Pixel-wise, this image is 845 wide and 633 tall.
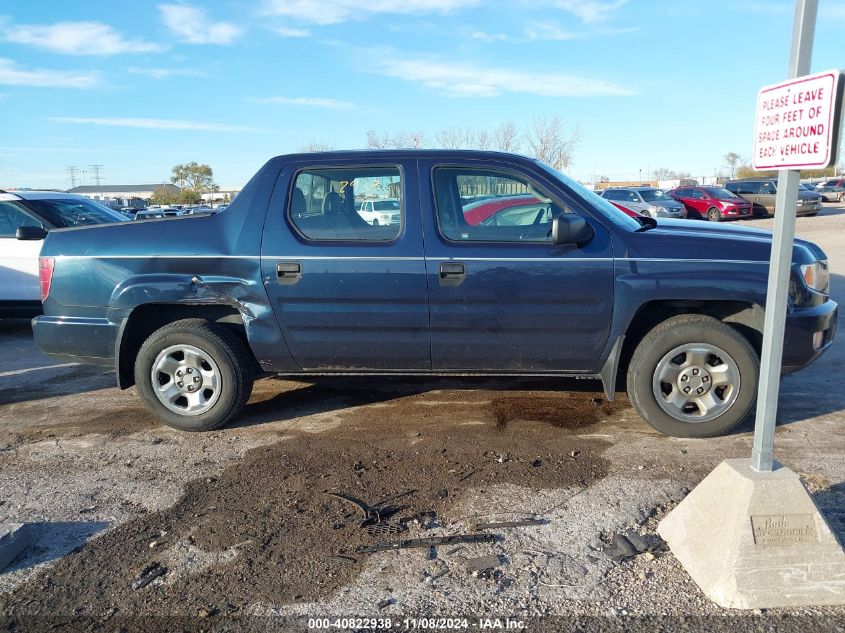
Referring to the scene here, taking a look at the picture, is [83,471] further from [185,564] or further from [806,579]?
[806,579]

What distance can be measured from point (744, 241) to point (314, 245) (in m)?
2.83

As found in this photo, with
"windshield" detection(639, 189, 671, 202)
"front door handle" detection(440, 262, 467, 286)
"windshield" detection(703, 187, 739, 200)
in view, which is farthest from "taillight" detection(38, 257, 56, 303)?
"windshield" detection(703, 187, 739, 200)

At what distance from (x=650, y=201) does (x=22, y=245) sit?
22766 millimetres

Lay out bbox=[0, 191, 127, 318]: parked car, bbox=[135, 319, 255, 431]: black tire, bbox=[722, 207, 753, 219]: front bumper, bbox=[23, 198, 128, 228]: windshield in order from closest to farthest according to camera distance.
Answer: bbox=[135, 319, 255, 431]: black tire → bbox=[0, 191, 127, 318]: parked car → bbox=[23, 198, 128, 228]: windshield → bbox=[722, 207, 753, 219]: front bumper

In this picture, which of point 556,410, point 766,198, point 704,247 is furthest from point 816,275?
point 766,198

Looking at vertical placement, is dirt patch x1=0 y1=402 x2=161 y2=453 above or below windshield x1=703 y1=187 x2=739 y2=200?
below

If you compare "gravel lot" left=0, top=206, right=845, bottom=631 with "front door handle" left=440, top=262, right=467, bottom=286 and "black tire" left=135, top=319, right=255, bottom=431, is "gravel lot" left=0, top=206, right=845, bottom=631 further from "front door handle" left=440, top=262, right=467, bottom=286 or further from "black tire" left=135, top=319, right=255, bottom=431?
"front door handle" left=440, top=262, right=467, bottom=286

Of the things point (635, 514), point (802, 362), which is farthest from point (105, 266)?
point (802, 362)

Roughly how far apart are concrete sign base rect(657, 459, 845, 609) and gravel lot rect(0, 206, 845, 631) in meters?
0.07

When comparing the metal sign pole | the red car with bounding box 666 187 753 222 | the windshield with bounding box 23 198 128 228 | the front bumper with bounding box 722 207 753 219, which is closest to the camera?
the metal sign pole

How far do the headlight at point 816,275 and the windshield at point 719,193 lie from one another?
2519 cm

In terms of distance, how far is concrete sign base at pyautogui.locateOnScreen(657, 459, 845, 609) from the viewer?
104 inches

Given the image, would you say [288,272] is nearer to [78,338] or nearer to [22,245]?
[78,338]

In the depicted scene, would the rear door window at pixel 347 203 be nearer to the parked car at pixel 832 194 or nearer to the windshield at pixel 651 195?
the windshield at pixel 651 195
